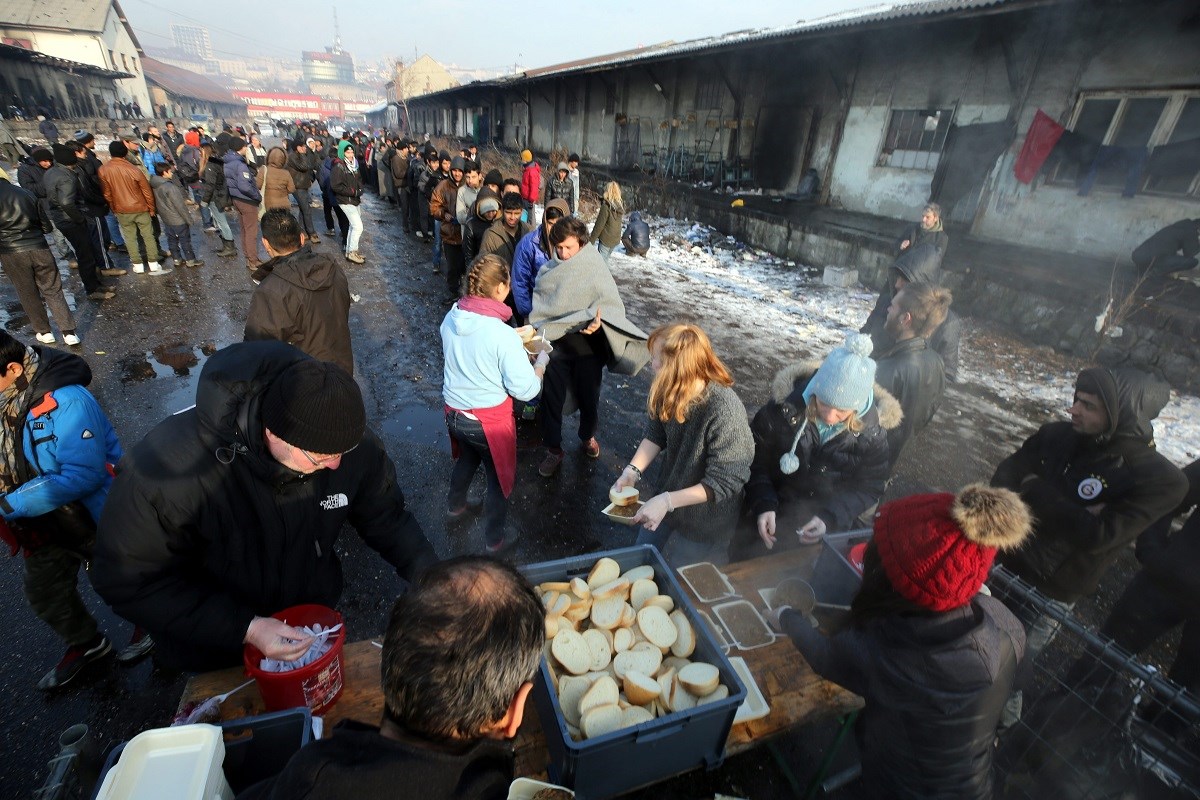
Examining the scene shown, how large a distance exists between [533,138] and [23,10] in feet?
143

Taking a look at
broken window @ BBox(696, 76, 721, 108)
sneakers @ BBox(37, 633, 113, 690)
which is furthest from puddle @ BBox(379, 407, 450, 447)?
broken window @ BBox(696, 76, 721, 108)

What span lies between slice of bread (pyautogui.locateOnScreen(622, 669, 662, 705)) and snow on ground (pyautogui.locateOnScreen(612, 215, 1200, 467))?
6.54 meters

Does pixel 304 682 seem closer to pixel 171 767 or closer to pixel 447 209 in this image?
pixel 171 767

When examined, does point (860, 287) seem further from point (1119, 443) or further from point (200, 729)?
point (200, 729)

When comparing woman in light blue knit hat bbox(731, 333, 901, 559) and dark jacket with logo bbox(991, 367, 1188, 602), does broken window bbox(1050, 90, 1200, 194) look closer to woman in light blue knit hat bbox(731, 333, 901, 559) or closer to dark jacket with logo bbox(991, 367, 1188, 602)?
dark jacket with logo bbox(991, 367, 1188, 602)

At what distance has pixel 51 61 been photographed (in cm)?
3203

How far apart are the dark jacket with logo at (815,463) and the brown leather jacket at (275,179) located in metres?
9.88

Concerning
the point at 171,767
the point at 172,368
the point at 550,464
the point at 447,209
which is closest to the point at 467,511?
the point at 550,464

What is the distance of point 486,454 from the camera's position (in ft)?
12.0

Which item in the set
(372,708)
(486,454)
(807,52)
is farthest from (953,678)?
(807,52)

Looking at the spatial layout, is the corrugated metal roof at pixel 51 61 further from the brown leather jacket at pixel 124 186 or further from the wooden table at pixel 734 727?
the wooden table at pixel 734 727

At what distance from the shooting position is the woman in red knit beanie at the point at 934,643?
1.50m

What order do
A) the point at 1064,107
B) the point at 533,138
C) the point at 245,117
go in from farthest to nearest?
1. the point at 245,117
2. the point at 533,138
3. the point at 1064,107

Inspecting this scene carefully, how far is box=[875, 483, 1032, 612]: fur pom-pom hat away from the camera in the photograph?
144 cm
